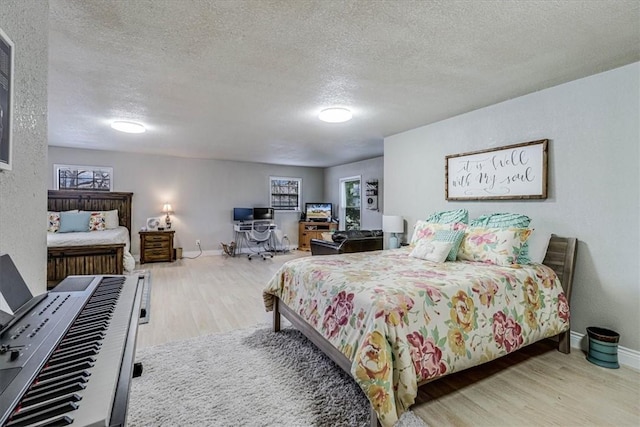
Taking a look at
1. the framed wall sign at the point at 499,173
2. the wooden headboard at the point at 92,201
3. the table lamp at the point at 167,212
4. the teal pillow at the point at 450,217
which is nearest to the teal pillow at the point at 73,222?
the wooden headboard at the point at 92,201

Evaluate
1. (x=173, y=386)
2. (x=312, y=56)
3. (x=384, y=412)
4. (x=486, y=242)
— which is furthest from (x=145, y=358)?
(x=486, y=242)

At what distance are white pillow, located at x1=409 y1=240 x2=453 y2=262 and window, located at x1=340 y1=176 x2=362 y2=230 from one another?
14.4 feet

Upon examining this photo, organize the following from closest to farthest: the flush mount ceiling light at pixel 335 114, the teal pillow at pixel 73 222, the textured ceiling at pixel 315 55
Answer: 1. the textured ceiling at pixel 315 55
2. the flush mount ceiling light at pixel 335 114
3. the teal pillow at pixel 73 222

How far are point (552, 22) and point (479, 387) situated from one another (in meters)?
2.30

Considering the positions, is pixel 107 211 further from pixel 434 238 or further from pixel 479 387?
pixel 479 387

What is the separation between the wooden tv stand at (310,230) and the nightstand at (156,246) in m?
3.10

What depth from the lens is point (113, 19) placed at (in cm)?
173

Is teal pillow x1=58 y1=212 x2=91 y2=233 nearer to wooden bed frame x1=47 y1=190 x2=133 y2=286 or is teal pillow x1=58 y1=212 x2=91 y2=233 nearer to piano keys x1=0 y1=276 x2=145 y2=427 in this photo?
wooden bed frame x1=47 y1=190 x2=133 y2=286

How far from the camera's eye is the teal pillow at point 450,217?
10.8 ft

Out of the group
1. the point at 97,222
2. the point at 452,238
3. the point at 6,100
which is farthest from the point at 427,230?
the point at 97,222

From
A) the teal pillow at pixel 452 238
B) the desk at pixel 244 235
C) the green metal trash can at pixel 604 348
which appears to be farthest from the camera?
the desk at pixel 244 235

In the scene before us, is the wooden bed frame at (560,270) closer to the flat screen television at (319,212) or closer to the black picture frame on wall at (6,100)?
the black picture frame on wall at (6,100)

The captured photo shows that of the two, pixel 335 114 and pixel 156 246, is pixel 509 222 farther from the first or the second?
pixel 156 246

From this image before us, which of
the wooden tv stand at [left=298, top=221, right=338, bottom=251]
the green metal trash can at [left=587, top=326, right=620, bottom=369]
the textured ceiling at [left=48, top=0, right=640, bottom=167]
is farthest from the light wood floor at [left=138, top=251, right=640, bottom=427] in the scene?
the wooden tv stand at [left=298, top=221, right=338, bottom=251]
